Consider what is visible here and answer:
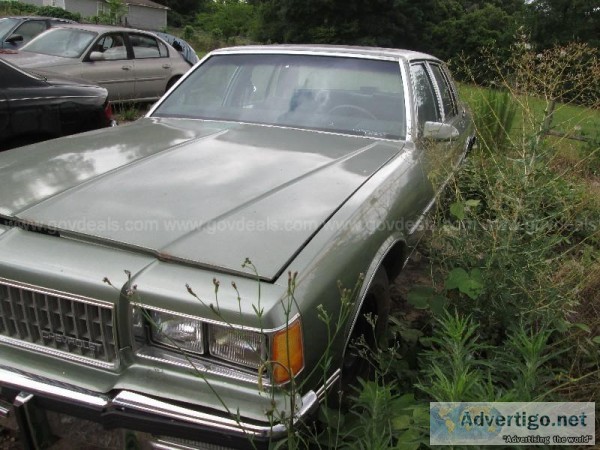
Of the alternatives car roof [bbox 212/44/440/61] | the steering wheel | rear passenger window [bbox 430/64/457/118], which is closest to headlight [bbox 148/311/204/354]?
the steering wheel

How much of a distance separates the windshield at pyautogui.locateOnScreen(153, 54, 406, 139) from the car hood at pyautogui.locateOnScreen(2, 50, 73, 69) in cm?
453

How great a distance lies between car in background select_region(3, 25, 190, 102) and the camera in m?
7.41

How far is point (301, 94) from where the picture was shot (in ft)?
10.9

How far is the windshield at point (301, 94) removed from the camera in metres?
3.20

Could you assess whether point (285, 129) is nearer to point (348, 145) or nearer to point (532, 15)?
point (348, 145)

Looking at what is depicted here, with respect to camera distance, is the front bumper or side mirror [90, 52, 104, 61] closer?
the front bumper

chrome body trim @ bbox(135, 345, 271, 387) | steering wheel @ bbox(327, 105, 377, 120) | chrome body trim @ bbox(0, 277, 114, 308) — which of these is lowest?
chrome body trim @ bbox(135, 345, 271, 387)

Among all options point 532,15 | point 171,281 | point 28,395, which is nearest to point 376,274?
point 171,281

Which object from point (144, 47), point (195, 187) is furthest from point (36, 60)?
point (195, 187)

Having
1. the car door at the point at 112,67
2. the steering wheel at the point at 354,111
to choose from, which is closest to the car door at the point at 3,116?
the steering wheel at the point at 354,111

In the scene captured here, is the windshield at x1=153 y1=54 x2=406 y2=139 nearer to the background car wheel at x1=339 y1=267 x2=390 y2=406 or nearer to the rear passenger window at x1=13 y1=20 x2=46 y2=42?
the background car wheel at x1=339 y1=267 x2=390 y2=406

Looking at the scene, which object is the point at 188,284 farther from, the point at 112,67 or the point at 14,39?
the point at 14,39

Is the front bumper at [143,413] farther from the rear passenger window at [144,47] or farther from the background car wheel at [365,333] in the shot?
the rear passenger window at [144,47]

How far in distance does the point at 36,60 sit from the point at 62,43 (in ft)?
2.35
